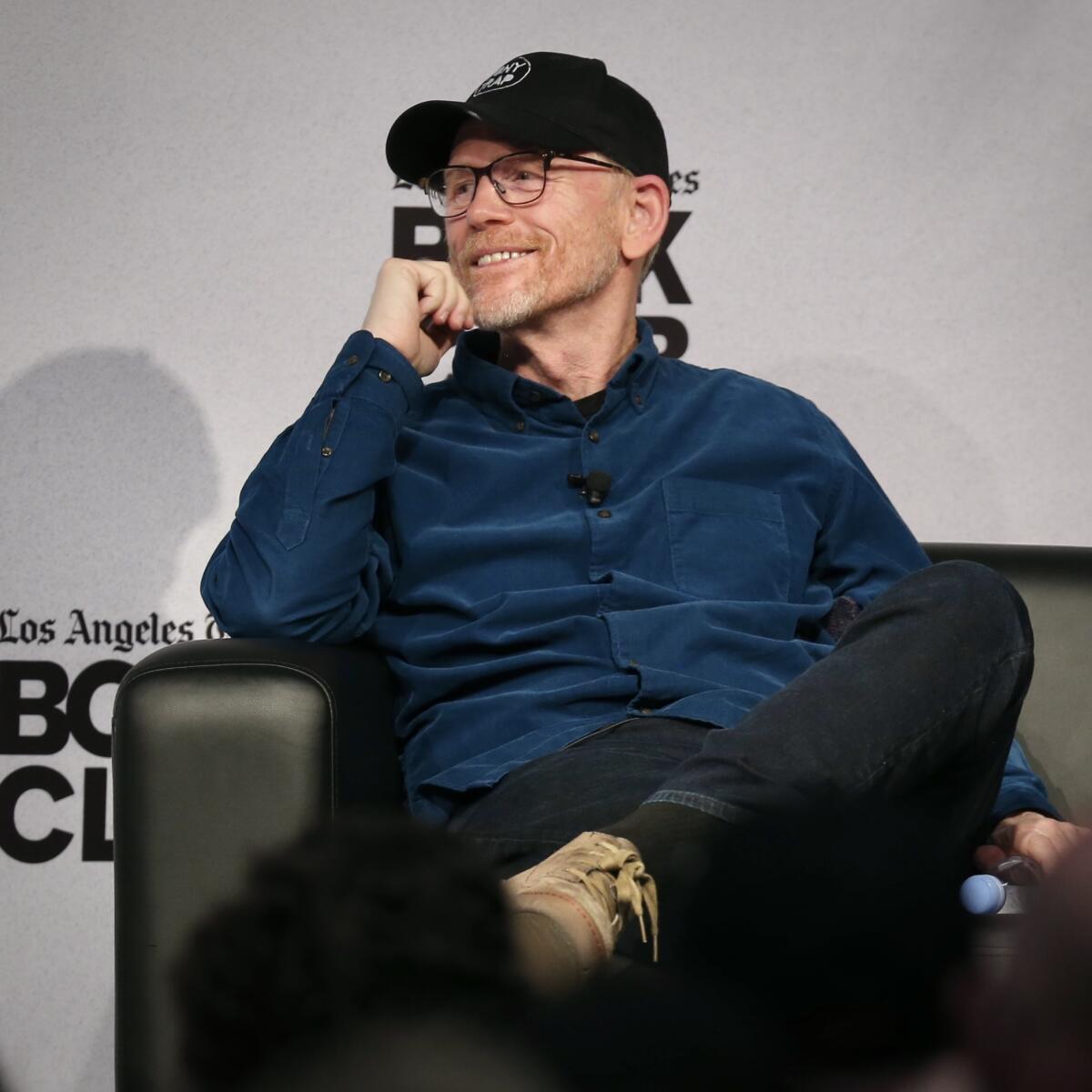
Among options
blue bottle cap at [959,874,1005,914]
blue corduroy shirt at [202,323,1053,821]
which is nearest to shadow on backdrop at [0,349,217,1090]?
blue corduroy shirt at [202,323,1053,821]

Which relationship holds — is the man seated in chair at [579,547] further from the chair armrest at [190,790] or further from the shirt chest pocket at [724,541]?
the chair armrest at [190,790]

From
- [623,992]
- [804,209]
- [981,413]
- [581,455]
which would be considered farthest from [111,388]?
[623,992]

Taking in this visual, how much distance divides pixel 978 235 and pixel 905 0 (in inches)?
15.5

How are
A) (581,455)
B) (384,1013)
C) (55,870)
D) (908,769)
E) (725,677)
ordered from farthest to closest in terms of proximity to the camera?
(55,870), (581,455), (725,677), (908,769), (384,1013)

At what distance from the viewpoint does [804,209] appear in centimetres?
237

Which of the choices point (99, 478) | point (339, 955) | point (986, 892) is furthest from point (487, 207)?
point (339, 955)

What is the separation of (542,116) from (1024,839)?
3.41ft

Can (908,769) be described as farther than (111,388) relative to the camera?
No

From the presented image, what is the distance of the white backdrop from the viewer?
92.7 inches

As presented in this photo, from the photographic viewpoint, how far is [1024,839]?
57.1 inches

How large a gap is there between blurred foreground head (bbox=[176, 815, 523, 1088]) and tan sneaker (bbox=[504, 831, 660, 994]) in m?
0.30

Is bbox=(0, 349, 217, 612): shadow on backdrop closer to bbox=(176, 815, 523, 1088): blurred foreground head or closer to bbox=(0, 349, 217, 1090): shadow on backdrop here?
bbox=(0, 349, 217, 1090): shadow on backdrop

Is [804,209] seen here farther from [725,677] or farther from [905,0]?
[725,677]

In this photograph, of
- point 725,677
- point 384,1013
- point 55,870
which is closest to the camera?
point 384,1013
